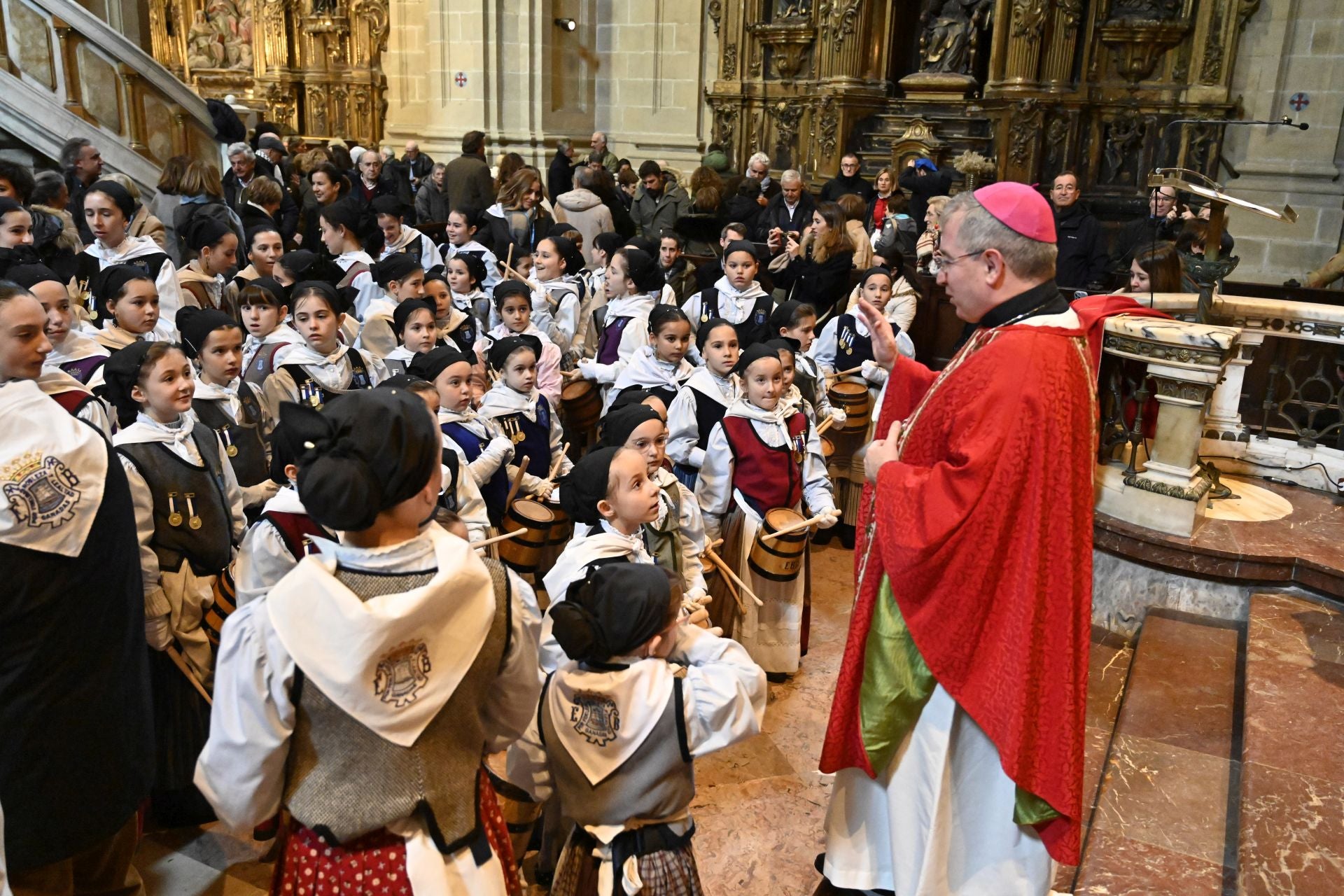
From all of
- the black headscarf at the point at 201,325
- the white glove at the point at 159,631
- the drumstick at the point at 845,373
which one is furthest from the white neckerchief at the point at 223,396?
the drumstick at the point at 845,373

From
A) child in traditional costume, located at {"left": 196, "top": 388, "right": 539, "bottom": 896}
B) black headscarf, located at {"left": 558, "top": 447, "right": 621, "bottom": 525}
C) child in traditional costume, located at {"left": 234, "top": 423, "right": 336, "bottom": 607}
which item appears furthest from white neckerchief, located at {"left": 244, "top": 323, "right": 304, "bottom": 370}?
child in traditional costume, located at {"left": 196, "top": 388, "right": 539, "bottom": 896}

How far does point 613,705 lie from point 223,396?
235cm

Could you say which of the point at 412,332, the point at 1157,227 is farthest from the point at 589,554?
the point at 1157,227

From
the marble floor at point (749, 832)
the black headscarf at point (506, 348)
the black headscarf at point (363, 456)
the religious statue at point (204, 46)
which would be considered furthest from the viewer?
the religious statue at point (204, 46)

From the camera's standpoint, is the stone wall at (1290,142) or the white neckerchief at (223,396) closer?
the white neckerchief at (223,396)

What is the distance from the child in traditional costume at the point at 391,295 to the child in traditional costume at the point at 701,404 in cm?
180

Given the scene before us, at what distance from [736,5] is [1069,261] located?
22.1 ft

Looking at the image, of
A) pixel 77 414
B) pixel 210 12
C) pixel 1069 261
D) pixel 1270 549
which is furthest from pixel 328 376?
pixel 210 12

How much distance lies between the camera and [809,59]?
1336 cm

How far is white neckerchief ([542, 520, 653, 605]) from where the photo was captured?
10.5ft

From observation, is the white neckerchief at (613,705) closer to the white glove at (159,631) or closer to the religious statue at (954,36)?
the white glove at (159,631)

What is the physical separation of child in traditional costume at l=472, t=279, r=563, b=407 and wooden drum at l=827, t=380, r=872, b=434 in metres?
1.56

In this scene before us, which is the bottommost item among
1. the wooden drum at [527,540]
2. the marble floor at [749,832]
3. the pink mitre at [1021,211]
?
the marble floor at [749,832]

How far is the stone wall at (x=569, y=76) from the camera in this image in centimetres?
1406
